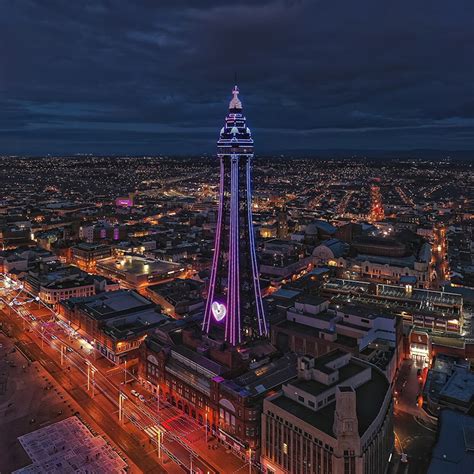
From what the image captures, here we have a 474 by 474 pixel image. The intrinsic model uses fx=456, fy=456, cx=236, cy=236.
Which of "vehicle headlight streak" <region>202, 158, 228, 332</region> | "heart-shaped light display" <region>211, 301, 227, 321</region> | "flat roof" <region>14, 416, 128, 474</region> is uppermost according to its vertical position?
"vehicle headlight streak" <region>202, 158, 228, 332</region>

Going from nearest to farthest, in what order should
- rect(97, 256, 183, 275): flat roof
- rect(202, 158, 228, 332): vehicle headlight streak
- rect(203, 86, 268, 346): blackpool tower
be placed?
rect(203, 86, 268, 346): blackpool tower
rect(202, 158, 228, 332): vehicle headlight streak
rect(97, 256, 183, 275): flat roof

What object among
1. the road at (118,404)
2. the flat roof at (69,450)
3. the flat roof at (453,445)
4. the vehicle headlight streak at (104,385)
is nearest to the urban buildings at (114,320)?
the road at (118,404)

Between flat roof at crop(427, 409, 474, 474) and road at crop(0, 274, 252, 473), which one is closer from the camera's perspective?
flat roof at crop(427, 409, 474, 474)

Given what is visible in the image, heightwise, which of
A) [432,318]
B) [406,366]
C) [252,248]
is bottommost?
[406,366]

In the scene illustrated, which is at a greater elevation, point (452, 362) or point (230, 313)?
point (230, 313)

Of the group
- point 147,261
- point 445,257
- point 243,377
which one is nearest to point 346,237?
point 445,257

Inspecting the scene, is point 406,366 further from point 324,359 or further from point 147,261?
point 147,261

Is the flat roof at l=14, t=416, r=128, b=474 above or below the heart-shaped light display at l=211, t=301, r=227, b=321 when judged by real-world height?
below

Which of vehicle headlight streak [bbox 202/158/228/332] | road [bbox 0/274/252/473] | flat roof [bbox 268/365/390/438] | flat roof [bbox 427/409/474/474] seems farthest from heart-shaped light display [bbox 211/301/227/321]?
flat roof [bbox 427/409/474/474]

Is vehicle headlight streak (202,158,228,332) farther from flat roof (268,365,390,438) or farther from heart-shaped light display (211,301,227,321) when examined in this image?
flat roof (268,365,390,438)

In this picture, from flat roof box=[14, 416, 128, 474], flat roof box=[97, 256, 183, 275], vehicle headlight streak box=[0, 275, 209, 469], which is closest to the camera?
flat roof box=[14, 416, 128, 474]
